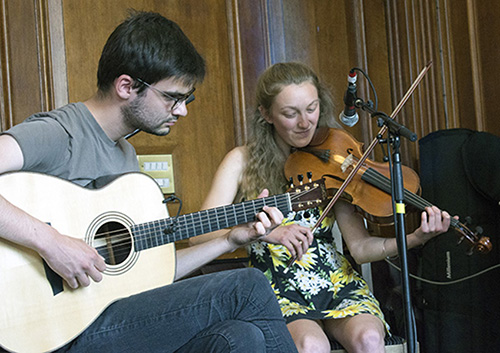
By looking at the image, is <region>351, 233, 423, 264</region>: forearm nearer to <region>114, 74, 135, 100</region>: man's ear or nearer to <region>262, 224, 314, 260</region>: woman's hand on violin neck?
<region>262, 224, 314, 260</region>: woman's hand on violin neck

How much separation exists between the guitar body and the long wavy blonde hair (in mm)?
489

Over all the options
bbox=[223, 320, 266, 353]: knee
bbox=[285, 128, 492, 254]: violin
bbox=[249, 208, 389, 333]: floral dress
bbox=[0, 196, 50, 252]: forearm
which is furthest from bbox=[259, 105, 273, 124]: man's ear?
bbox=[0, 196, 50, 252]: forearm

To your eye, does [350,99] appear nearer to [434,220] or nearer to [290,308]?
[434,220]

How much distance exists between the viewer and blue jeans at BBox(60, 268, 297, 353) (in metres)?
1.30

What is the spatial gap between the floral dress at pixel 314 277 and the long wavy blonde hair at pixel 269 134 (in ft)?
0.46

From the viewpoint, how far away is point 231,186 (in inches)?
75.5

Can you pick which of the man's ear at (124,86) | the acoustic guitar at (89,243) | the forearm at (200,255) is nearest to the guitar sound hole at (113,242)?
the acoustic guitar at (89,243)

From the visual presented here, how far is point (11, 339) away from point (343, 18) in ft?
6.18

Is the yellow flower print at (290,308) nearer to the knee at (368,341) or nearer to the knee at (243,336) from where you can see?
the knee at (368,341)

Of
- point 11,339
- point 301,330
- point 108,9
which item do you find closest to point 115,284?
point 11,339

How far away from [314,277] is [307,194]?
13.5 inches

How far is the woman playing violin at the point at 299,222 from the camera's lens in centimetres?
177

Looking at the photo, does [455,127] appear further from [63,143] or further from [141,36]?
[63,143]

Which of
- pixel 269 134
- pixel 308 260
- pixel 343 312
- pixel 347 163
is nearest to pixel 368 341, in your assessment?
pixel 343 312
